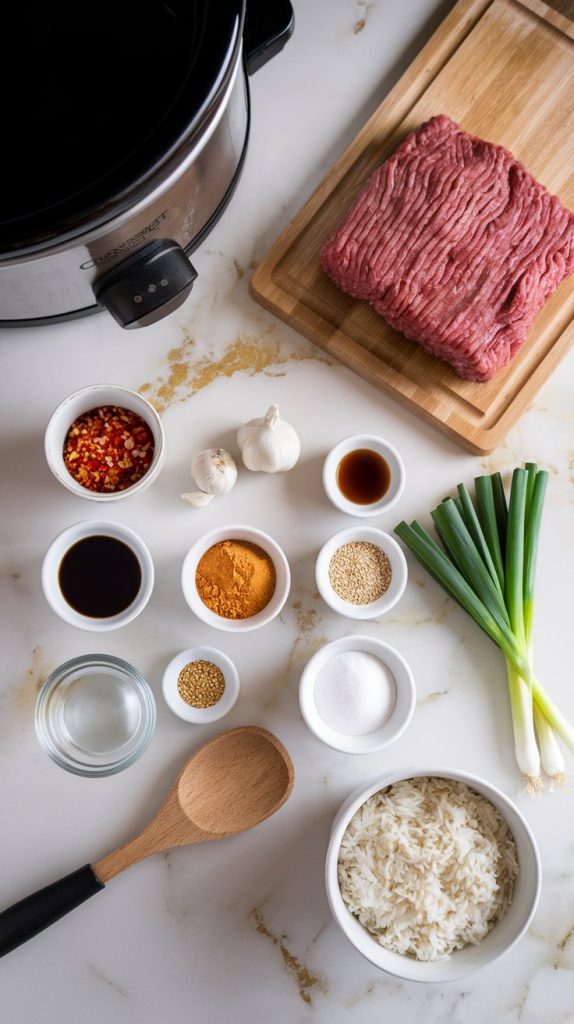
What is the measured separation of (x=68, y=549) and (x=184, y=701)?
362 mm

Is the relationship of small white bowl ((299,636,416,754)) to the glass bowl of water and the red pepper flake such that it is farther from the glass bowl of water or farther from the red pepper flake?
the red pepper flake

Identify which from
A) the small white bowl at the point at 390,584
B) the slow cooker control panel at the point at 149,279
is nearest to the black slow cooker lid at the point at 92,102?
the slow cooker control panel at the point at 149,279

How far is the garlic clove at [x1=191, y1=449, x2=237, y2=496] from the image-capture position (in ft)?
5.24

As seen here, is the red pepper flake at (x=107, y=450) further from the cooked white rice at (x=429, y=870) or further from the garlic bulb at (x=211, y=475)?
the cooked white rice at (x=429, y=870)

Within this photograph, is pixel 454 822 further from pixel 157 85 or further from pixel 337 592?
pixel 157 85

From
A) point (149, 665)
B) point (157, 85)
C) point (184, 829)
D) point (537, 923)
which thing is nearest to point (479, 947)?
point (537, 923)

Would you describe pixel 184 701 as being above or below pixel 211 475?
below

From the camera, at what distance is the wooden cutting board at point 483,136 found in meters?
1.64

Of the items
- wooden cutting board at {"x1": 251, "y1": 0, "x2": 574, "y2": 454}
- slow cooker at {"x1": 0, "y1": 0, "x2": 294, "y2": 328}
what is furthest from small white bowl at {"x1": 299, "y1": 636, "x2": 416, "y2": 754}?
slow cooker at {"x1": 0, "y1": 0, "x2": 294, "y2": 328}

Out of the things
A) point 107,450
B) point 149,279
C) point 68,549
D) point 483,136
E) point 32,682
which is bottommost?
point 32,682

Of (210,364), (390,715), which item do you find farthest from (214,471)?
(390,715)

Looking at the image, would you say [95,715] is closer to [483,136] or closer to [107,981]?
[107,981]

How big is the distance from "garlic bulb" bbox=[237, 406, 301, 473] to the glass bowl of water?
453 millimetres

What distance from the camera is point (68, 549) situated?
1.60m
